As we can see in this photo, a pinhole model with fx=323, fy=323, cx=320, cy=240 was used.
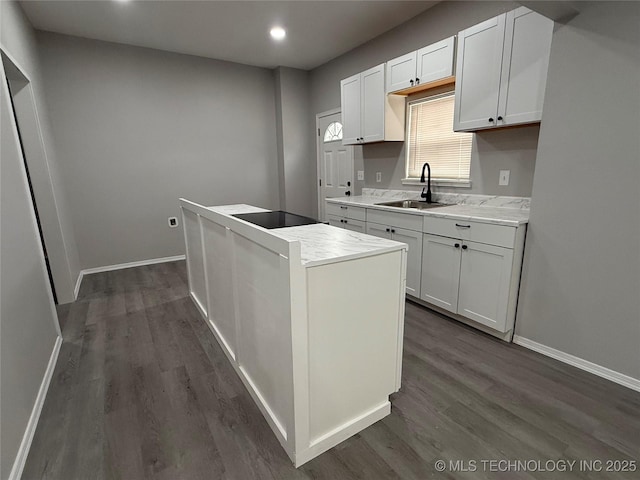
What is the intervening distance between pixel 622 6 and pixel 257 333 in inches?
99.9

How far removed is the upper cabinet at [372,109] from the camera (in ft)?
11.0

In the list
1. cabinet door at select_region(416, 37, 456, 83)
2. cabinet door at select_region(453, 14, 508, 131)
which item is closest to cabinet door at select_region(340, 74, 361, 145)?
cabinet door at select_region(416, 37, 456, 83)

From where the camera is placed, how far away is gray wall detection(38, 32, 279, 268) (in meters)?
3.79

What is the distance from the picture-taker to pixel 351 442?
1.54 meters

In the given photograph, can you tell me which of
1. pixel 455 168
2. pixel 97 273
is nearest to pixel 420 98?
pixel 455 168

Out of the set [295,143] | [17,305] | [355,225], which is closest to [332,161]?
[295,143]

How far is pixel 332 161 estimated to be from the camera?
15.9ft

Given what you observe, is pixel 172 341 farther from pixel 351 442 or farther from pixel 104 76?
pixel 104 76

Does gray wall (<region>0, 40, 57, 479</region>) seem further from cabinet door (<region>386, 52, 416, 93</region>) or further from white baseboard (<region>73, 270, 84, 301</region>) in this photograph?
cabinet door (<region>386, 52, 416, 93</region>)

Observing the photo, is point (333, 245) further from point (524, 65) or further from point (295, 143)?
point (295, 143)

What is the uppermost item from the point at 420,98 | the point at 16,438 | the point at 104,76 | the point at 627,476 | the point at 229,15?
the point at 229,15

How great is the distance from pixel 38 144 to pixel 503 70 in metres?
3.93

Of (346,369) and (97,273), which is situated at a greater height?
(346,369)

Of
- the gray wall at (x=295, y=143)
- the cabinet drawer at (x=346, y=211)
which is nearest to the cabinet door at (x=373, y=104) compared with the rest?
the cabinet drawer at (x=346, y=211)
